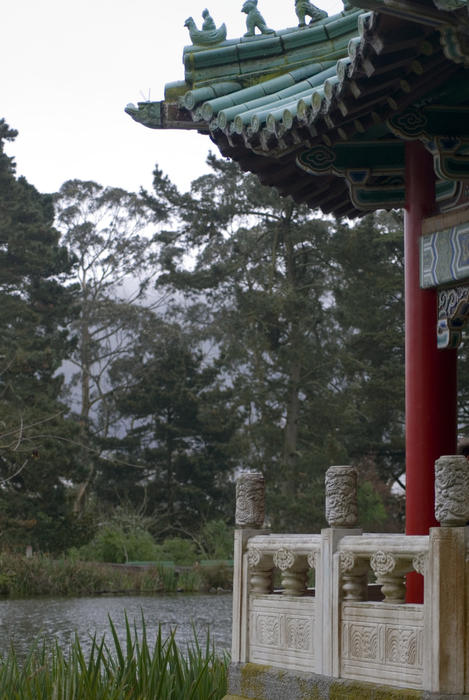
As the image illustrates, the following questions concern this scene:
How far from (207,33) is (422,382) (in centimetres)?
270

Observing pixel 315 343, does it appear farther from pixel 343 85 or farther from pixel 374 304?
pixel 343 85

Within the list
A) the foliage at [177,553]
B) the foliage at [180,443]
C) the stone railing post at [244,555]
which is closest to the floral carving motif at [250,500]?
the stone railing post at [244,555]

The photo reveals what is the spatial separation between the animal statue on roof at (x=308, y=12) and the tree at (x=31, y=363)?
1387 cm

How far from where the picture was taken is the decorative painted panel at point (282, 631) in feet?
18.3

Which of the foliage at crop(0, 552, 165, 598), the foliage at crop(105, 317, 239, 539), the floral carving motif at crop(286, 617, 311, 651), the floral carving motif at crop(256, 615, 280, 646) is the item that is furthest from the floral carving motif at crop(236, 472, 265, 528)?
the foliage at crop(105, 317, 239, 539)

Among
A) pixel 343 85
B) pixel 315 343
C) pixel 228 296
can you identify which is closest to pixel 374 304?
pixel 315 343

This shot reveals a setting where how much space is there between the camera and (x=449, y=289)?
629 cm

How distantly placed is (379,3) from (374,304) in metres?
24.4

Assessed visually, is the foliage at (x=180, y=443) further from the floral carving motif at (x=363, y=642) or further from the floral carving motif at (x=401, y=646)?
the floral carving motif at (x=401, y=646)

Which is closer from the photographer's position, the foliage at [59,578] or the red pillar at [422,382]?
the red pillar at [422,382]

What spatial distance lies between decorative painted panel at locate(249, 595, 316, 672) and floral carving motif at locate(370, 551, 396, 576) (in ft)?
1.91

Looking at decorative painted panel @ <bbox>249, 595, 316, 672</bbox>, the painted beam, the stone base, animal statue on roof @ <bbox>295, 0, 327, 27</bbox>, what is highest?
animal statue on roof @ <bbox>295, 0, 327, 27</bbox>

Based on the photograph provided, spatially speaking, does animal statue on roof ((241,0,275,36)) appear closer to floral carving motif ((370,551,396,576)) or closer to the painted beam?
the painted beam

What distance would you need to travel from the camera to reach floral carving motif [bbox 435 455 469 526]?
486cm
